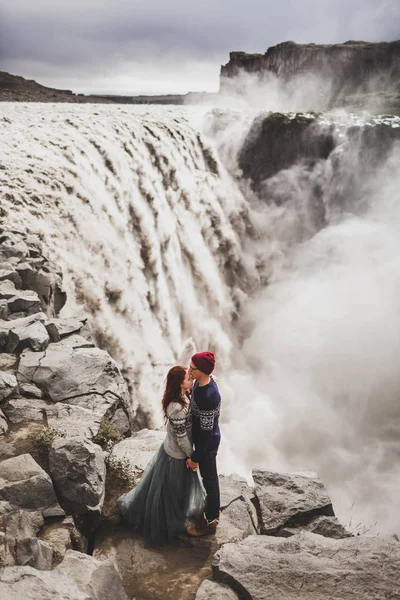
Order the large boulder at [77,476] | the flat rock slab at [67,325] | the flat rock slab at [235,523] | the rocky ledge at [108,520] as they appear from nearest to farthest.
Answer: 1. the rocky ledge at [108,520]
2. the large boulder at [77,476]
3. the flat rock slab at [235,523]
4. the flat rock slab at [67,325]

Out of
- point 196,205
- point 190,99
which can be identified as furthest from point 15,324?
point 190,99

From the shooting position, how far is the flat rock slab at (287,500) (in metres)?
4.91

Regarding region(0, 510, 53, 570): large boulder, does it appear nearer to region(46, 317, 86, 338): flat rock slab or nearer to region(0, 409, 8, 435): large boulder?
region(0, 409, 8, 435): large boulder

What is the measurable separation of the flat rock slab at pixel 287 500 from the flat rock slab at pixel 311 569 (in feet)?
3.18

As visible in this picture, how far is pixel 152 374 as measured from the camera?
1111 cm

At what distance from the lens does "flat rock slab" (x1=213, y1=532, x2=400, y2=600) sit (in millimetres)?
3344

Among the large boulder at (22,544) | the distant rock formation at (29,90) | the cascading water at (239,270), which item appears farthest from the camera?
the distant rock formation at (29,90)

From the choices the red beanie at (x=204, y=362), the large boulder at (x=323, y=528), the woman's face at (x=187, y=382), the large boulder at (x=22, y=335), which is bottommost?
the large boulder at (x=323, y=528)

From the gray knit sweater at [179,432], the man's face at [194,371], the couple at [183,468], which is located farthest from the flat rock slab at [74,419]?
the man's face at [194,371]

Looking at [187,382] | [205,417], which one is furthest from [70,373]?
[205,417]

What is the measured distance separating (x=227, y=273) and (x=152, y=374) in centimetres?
899

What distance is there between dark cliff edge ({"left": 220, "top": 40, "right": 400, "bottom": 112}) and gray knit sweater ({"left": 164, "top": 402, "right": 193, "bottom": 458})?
44708mm

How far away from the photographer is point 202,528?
164 inches

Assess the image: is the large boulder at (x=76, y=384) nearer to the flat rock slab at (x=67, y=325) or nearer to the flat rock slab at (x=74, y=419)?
the flat rock slab at (x=74, y=419)
